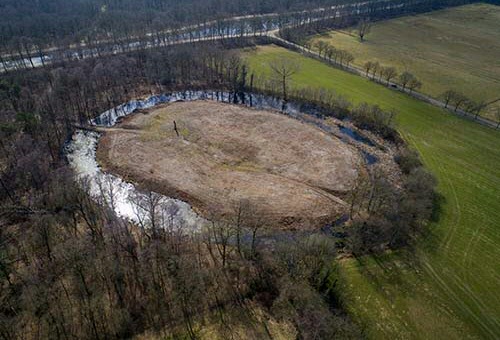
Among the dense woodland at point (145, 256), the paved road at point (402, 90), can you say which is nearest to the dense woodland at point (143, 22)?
the paved road at point (402, 90)

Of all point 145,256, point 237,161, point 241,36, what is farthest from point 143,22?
point 145,256

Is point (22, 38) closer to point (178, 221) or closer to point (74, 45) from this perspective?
point (74, 45)

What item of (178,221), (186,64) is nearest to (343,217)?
(178,221)

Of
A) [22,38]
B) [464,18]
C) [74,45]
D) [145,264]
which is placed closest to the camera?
[145,264]

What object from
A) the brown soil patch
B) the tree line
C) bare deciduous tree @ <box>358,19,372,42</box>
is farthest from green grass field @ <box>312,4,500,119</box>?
the tree line

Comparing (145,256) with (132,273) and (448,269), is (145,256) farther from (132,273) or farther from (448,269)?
(448,269)

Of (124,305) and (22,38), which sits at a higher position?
(22,38)
